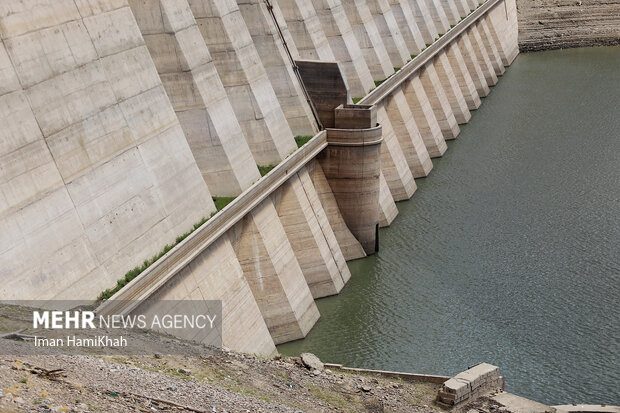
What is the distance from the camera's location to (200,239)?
25531 mm

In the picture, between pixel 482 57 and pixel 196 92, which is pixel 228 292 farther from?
→ pixel 482 57

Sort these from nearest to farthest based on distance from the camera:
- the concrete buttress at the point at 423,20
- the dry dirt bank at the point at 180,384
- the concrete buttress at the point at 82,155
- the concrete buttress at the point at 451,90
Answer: the dry dirt bank at the point at 180,384 < the concrete buttress at the point at 82,155 < the concrete buttress at the point at 451,90 < the concrete buttress at the point at 423,20

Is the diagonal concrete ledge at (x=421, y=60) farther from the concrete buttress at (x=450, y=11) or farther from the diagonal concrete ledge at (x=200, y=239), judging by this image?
the diagonal concrete ledge at (x=200, y=239)

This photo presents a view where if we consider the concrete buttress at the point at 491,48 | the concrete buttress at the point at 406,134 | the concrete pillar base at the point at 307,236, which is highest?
the concrete buttress at the point at 491,48

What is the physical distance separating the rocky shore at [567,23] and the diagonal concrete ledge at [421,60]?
9.28 metres

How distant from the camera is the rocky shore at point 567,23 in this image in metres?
81.7

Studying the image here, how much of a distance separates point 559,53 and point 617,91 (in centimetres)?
1634

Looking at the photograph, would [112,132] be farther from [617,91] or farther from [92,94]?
[617,91]

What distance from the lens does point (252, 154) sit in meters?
32.8

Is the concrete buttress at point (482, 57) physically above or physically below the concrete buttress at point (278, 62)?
above

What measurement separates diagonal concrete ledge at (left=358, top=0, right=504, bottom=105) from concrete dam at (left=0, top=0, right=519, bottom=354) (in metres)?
0.18

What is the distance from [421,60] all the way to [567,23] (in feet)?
114

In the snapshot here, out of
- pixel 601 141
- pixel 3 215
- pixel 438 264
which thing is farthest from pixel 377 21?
pixel 3 215

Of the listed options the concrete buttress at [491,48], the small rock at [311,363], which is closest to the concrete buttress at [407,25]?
the concrete buttress at [491,48]
